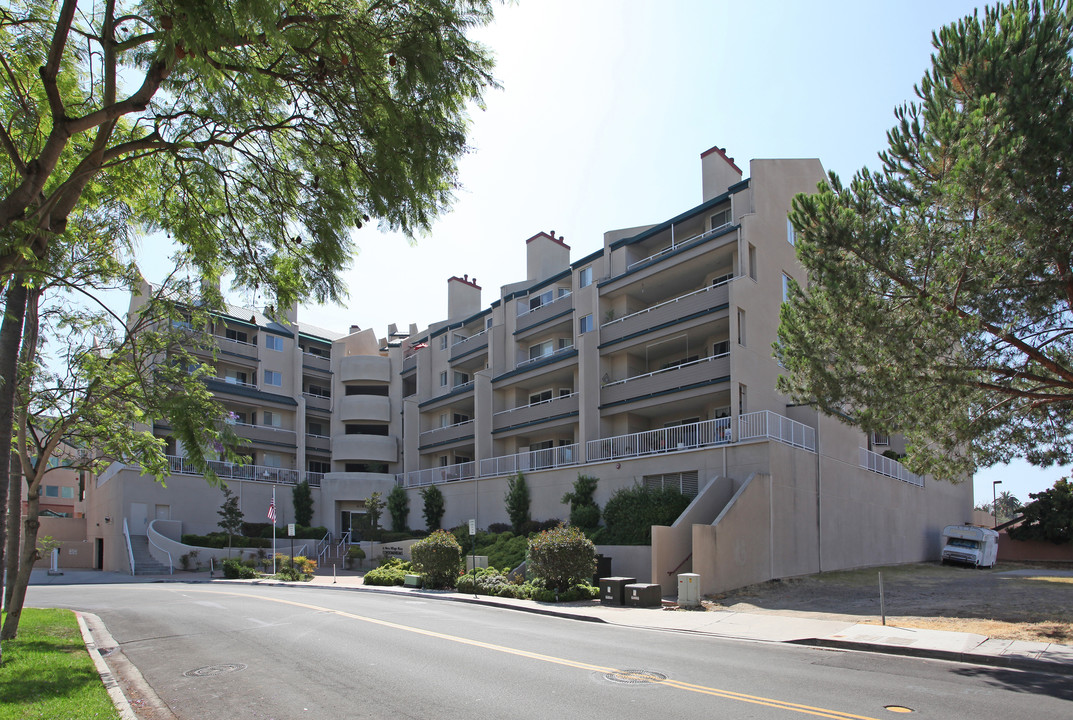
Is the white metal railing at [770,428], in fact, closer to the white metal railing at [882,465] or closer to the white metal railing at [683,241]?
the white metal railing at [882,465]

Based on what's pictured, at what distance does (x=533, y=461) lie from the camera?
35.6 m

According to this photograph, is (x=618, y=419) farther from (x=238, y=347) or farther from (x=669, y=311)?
(x=238, y=347)

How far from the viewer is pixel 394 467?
52.8 meters

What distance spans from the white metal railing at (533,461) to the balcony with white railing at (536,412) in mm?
1785

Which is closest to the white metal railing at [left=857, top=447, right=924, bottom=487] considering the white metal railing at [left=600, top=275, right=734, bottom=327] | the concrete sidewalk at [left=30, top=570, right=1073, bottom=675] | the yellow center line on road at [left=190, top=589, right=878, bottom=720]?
the white metal railing at [left=600, top=275, right=734, bottom=327]

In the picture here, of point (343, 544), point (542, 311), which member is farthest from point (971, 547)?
point (343, 544)

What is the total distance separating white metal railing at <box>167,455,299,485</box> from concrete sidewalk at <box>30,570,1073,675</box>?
24.2 meters

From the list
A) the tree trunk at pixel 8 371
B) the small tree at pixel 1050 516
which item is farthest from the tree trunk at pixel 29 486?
the small tree at pixel 1050 516

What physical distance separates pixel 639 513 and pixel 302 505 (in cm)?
2778

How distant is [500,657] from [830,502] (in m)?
20.9

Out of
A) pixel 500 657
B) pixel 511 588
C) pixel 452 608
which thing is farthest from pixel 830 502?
pixel 500 657

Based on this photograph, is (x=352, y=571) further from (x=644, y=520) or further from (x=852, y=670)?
(x=852, y=670)

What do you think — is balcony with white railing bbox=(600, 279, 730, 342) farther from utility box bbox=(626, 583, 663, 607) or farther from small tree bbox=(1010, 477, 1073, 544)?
small tree bbox=(1010, 477, 1073, 544)

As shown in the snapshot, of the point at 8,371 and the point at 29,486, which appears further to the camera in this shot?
the point at 29,486
